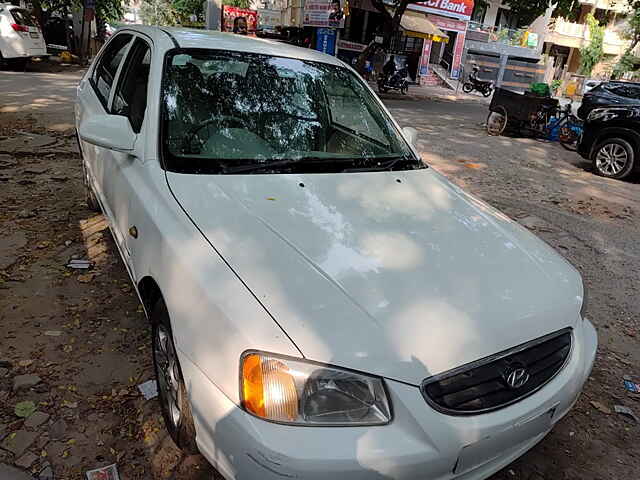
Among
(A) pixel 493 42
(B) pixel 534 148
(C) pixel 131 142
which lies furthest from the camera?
(A) pixel 493 42

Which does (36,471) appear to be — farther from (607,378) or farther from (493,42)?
(493,42)

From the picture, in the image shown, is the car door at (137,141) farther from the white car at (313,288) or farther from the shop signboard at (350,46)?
the shop signboard at (350,46)

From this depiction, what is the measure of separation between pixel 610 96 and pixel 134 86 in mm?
11393

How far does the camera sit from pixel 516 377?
5.66 feet

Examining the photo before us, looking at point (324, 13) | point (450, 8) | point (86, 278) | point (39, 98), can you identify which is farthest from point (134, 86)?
point (450, 8)

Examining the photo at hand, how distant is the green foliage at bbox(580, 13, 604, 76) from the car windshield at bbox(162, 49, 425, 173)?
40.4 meters

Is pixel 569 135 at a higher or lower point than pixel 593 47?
lower

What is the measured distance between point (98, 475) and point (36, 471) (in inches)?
9.9

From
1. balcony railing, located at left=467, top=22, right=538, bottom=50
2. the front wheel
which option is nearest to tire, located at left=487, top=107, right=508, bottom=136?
the front wheel

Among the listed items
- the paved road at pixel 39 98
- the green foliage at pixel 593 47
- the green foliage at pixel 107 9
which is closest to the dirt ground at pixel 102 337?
the paved road at pixel 39 98

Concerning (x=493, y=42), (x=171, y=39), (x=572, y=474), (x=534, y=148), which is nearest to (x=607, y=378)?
(x=572, y=474)

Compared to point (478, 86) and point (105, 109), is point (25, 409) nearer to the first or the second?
point (105, 109)

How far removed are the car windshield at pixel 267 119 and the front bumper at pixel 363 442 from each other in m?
1.22

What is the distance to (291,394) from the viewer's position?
1503 millimetres
